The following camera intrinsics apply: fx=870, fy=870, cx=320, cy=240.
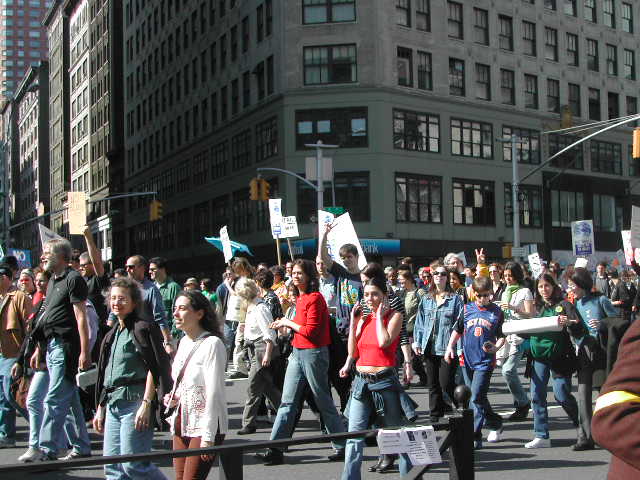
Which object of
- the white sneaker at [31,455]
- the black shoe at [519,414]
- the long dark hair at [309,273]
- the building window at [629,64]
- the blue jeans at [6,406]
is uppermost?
the building window at [629,64]

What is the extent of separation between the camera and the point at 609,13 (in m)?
51.2

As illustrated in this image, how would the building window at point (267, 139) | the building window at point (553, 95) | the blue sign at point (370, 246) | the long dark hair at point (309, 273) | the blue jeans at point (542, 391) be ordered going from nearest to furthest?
the long dark hair at point (309, 273) → the blue jeans at point (542, 391) → the blue sign at point (370, 246) → the building window at point (267, 139) → the building window at point (553, 95)

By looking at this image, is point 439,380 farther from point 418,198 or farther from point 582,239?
point 418,198

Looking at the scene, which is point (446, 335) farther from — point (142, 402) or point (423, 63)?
point (423, 63)

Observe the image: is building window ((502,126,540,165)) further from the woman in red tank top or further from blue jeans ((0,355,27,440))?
the woman in red tank top

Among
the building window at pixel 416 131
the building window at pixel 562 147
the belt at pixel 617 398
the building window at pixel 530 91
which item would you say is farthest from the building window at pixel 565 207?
the belt at pixel 617 398

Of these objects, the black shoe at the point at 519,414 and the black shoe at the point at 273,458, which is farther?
the black shoe at the point at 519,414

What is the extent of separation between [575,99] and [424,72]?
11.5m

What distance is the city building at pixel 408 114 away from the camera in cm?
4041

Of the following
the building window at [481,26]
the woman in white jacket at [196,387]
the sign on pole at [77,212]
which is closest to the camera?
the woman in white jacket at [196,387]

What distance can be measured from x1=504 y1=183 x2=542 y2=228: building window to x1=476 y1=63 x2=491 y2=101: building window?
471 cm

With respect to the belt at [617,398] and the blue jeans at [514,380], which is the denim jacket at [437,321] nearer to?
the blue jeans at [514,380]

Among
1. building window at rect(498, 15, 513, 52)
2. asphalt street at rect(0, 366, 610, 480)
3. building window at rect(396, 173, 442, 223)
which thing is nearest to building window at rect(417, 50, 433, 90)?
building window at rect(396, 173, 442, 223)

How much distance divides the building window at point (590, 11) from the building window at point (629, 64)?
128 inches
